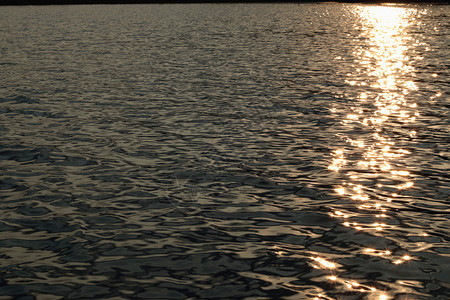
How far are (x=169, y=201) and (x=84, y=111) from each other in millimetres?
12441

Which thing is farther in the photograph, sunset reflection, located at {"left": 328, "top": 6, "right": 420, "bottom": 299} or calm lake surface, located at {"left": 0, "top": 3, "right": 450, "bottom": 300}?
sunset reflection, located at {"left": 328, "top": 6, "right": 420, "bottom": 299}

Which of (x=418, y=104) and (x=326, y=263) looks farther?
(x=418, y=104)

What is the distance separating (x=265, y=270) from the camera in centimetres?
1138

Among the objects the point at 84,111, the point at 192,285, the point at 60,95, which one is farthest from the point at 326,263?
the point at 60,95

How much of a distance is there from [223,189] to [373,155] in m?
5.53

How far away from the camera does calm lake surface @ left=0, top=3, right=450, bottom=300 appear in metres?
11.2

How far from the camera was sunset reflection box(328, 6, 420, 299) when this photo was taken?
534 inches

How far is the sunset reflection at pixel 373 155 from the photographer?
534 inches

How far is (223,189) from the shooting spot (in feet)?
52.4

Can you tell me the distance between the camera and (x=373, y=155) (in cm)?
1930

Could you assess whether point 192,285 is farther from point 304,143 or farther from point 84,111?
point 84,111

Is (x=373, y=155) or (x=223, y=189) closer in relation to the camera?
(x=223, y=189)

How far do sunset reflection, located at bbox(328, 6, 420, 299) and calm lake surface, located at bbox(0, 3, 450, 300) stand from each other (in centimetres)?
6

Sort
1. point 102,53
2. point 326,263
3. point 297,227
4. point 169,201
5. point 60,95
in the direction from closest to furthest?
point 326,263, point 297,227, point 169,201, point 60,95, point 102,53
